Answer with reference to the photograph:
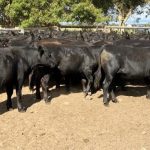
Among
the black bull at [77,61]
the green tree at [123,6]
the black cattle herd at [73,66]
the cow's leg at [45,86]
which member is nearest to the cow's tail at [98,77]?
the black cattle herd at [73,66]

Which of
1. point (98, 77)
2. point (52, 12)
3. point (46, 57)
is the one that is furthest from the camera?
point (52, 12)

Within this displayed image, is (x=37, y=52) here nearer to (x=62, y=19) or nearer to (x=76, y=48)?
(x=76, y=48)

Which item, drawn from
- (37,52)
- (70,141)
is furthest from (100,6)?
(70,141)

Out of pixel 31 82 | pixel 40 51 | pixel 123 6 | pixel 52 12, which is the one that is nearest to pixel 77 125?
pixel 40 51

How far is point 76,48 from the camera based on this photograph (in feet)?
36.3

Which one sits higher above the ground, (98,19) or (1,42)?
(1,42)

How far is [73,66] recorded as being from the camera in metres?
10.9

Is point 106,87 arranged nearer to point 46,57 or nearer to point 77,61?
point 77,61

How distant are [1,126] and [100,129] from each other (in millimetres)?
1890

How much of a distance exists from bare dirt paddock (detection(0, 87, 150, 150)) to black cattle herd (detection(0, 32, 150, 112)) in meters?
0.35

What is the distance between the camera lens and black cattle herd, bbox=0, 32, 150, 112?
9.23 m

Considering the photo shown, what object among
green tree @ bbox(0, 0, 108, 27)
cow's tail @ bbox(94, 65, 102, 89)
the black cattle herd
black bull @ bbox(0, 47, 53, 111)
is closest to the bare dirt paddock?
the black cattle herd

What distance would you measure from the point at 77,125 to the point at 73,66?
2803 millimetres

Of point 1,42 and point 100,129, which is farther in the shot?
point 1,42
